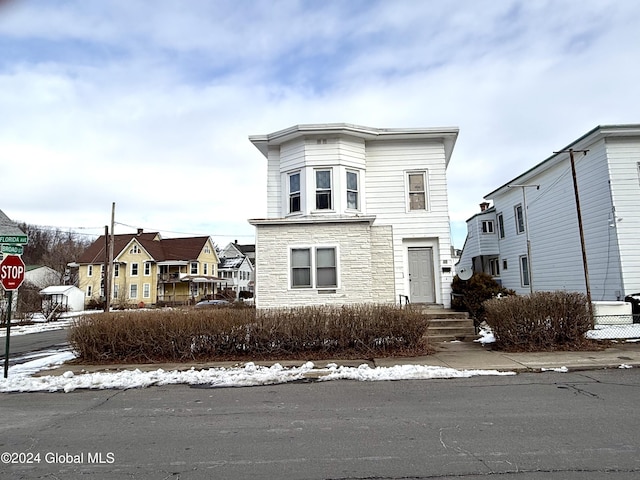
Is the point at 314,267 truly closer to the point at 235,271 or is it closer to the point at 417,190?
the point at 417,190

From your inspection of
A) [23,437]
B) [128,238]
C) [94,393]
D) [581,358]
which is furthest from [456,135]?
[128,238]

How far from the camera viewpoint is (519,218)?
22.4m

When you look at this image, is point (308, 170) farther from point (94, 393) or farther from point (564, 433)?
point (564, 433)

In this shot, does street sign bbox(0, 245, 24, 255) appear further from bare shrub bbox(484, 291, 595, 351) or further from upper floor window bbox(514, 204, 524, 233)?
upper floor window bbox(514, 204, 524, 233)

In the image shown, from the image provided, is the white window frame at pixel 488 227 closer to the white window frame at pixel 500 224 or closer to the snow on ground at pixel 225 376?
the white window frame at pixel 500 224

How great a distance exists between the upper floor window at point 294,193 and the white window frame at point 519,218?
13601mm

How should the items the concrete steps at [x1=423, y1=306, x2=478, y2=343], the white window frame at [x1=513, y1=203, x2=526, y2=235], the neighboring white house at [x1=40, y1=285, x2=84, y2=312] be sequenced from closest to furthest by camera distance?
the concrete steps at [x1=423, y1=306, x2=478, y2=343]
the white window frame at [x1=513, y1=203, x2=526, y2=235]
the neighboring white house at [x1=40, y1=285, x2=84, y2=312]

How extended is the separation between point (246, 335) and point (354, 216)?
575 centimetres

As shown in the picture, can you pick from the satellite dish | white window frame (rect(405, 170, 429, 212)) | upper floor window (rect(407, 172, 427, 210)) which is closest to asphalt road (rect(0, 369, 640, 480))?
the satellite dish

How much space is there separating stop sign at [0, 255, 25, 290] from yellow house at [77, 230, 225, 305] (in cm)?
3952

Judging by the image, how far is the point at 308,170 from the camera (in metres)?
14.8

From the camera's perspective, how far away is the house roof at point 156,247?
49219 millimetres

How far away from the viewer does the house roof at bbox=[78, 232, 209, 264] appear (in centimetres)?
4922

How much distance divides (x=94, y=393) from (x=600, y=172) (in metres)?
17.7
